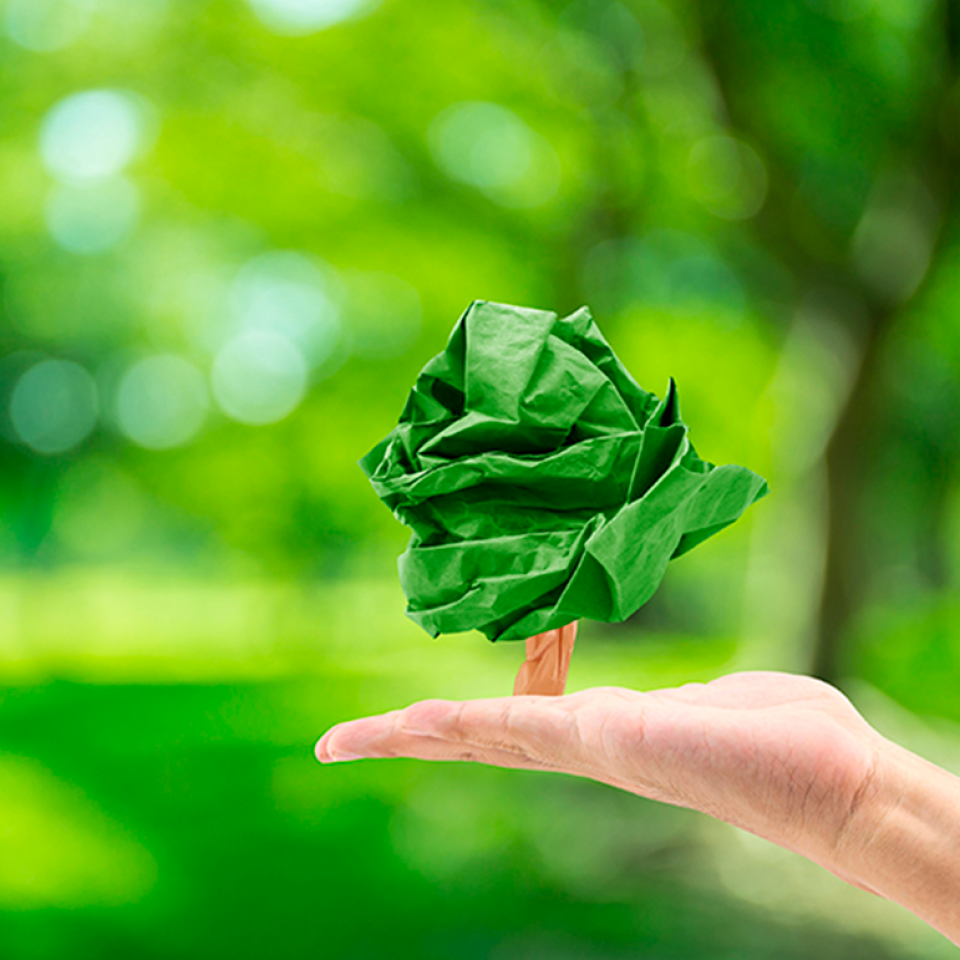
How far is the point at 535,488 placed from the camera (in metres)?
1.92

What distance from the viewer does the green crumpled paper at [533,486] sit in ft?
6.00

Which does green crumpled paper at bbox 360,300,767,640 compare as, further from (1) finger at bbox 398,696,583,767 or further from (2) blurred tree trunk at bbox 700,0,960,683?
(2) blurred tree trunk at bbox 700,0,960,683

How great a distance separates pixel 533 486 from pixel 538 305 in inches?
166

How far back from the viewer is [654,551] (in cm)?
186

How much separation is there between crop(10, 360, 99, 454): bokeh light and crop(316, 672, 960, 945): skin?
9334 millimetres

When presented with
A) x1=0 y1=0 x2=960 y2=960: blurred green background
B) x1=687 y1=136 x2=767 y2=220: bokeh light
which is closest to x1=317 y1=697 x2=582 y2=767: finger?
x1=0 y1=0 x2=960 y2=960: blurred green background

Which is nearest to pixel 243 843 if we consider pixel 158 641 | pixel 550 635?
pixel 550 635

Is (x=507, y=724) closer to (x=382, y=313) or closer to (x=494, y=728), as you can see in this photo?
(x=494, y=728)

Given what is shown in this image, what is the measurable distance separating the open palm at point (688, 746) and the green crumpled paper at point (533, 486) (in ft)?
0.91

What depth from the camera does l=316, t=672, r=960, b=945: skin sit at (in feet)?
4.78

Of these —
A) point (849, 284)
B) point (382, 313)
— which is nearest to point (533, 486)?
point (849, 284)

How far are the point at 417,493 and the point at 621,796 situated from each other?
13.9ft

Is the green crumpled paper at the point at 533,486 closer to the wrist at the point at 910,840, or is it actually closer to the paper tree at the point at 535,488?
the paper tree at the point at 535,488

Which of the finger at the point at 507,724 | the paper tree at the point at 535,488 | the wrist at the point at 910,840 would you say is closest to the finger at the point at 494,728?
the finger at the point at 507,724
